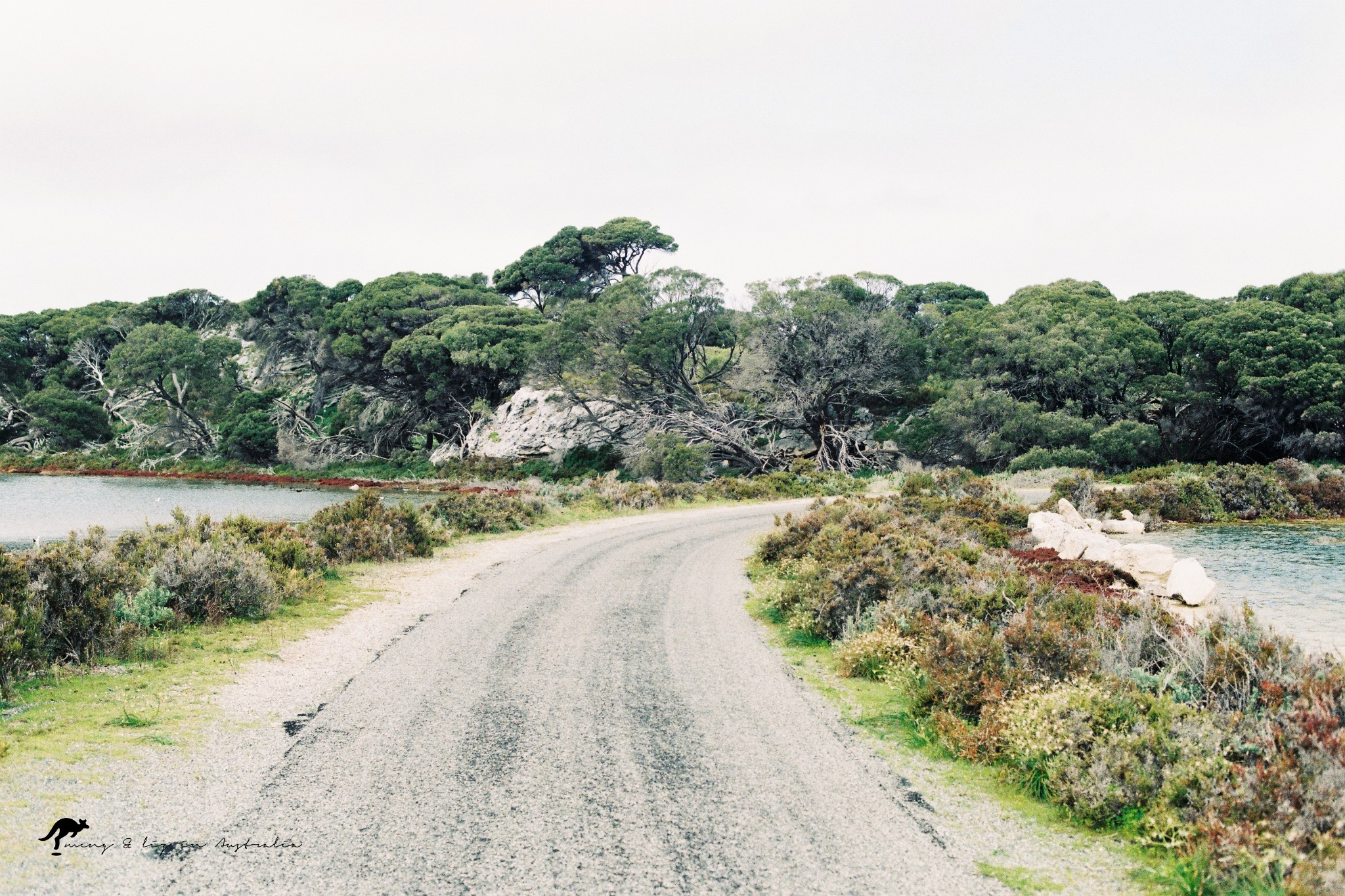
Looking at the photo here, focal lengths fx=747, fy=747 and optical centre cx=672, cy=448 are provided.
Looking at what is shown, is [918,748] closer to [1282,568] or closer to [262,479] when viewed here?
[1282,568]

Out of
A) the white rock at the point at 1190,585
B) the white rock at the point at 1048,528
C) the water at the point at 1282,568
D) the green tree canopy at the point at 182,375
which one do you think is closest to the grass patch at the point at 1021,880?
the water at the point at 1282,568

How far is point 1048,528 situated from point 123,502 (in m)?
35.9

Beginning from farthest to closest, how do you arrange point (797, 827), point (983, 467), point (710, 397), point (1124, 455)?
point (710, 397) < point (983, 467) < point (1124, 455) < point (797, 827)

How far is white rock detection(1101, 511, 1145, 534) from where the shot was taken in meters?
24.4

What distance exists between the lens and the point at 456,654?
8.91 m

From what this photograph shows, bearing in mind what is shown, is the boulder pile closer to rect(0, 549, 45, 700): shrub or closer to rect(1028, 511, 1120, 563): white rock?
rect(1028, 511, 1120, 563): white rock

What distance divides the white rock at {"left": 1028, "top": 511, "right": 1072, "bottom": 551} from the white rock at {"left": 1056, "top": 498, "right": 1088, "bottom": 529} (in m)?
0.39

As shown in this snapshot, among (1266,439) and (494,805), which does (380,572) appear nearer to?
(494,805)

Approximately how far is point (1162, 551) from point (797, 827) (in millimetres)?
13519

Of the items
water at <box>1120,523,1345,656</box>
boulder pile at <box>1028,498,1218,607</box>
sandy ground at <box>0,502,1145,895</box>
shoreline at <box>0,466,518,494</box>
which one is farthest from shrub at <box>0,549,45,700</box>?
shoreline at <box>0,466,518,494</box>

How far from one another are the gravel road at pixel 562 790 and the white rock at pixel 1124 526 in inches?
792

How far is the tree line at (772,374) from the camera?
37.8 metres

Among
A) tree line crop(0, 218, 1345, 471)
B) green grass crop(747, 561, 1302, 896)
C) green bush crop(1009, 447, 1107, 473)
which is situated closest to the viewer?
green grass crop(747, 561, 1302, 896)

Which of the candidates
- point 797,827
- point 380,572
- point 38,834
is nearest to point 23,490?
point 380,572
